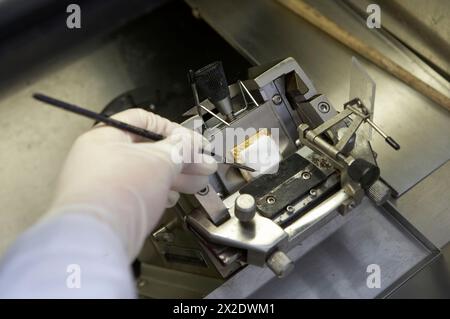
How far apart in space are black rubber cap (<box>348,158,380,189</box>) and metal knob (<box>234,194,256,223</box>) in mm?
183

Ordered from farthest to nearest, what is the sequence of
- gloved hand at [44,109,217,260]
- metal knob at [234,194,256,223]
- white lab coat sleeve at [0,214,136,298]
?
metal knob at [234,194,256,223] < gloved hand at [44,109,217,260] < white lab coat sleeve at [0,214,136,298]

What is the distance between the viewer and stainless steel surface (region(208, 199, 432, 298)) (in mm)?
1005

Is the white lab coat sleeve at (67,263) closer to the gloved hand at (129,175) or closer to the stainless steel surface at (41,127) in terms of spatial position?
the gloved hand at (129,175)

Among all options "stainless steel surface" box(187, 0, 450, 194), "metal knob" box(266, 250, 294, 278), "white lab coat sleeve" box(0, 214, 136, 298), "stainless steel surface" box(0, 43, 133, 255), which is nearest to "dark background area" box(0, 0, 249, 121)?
"stainless steel surface" box(0, 43, 133, 255)

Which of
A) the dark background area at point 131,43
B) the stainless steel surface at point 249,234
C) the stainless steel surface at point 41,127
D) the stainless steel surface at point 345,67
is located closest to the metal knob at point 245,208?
the stainless steel surface at point 249,234

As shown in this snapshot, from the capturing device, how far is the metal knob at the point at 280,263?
35.2 inches

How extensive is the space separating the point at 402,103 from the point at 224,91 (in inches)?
17.5

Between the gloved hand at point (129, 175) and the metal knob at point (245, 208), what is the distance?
79 mm

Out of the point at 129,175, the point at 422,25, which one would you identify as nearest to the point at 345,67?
the point at 422,25

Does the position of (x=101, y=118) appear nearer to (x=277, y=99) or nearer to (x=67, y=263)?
(x=67, y=263)

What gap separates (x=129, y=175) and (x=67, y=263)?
0.18 m

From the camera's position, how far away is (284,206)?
37.5 inches

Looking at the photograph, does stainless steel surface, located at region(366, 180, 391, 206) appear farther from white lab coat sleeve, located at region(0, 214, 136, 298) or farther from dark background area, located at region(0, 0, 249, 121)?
dark background area, located at region(0, 0, 249, 121)

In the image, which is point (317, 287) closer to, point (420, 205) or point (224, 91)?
point (420, 205)
